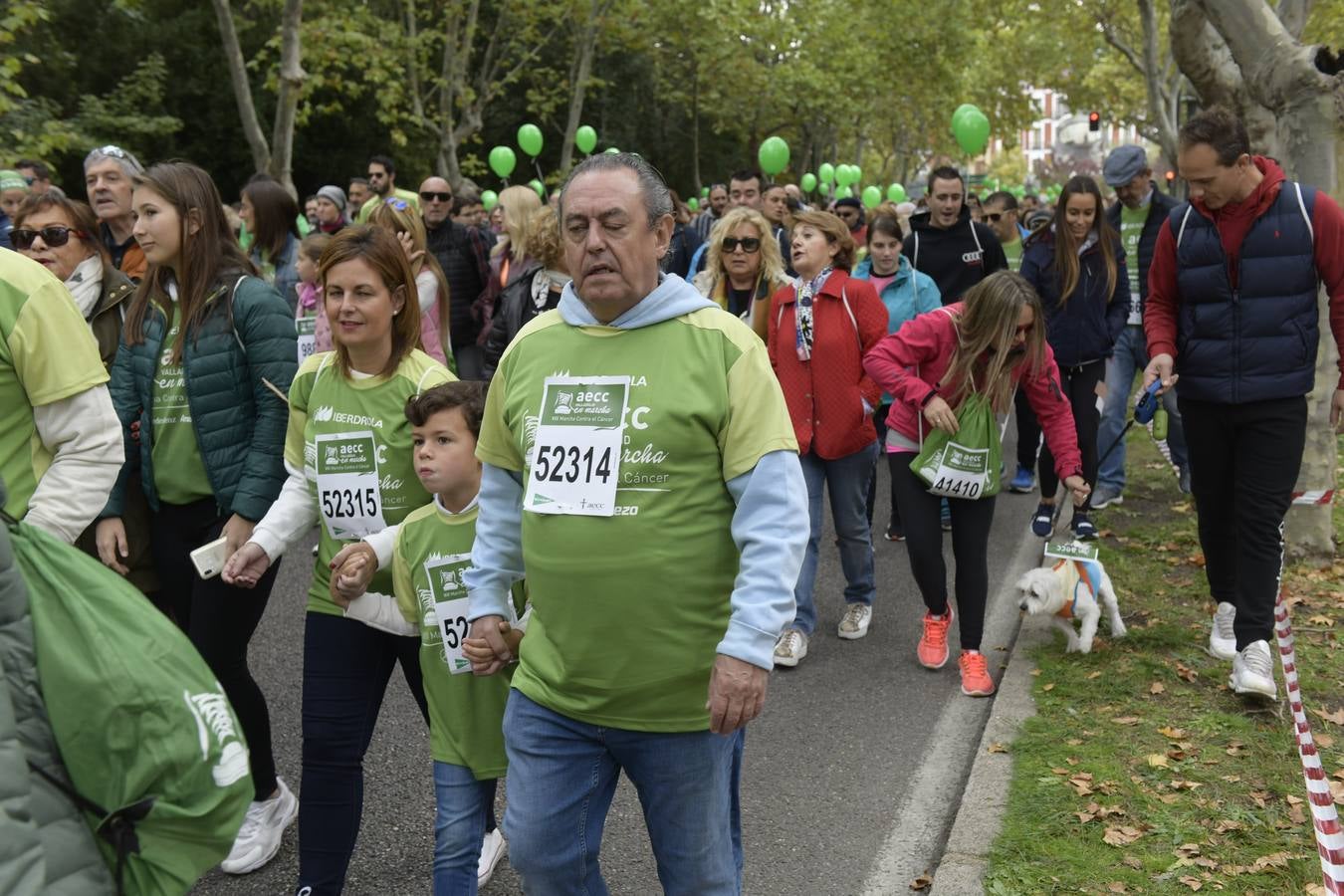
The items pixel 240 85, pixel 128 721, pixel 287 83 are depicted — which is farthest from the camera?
pixel 240 85

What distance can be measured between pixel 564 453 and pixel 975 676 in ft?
11.7

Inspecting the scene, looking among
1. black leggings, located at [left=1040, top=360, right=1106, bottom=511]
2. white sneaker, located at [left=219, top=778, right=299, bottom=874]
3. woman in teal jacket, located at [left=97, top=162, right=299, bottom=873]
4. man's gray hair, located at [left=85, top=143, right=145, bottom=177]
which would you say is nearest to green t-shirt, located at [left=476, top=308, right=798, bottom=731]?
woman in teal jacket, located at [left=97, top=162, right=299, bottom=873]

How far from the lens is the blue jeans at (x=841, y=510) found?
6184mm

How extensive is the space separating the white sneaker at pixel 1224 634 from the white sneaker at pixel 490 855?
3.44 metres

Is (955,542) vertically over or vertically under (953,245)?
under

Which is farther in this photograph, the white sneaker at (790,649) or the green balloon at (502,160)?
the green balloon at (502,160)

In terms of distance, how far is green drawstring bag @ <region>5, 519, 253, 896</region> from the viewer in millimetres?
1865

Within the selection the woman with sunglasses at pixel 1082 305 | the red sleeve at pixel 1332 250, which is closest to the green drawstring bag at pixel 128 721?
the red sleeve at pixel 1332 250

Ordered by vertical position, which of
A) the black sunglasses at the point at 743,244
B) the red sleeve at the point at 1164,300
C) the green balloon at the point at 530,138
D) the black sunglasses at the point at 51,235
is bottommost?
the red sleeve at the point at 1164,300

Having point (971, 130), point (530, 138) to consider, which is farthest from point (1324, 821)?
point (530, 138)

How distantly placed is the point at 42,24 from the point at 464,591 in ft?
70.0

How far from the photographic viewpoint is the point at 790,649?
6.11 m

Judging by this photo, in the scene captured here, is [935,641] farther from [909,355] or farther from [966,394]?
[909,355]

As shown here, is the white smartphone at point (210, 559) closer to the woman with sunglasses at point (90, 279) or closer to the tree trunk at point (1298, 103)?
the woman with sunglasses at point (90, 279)
